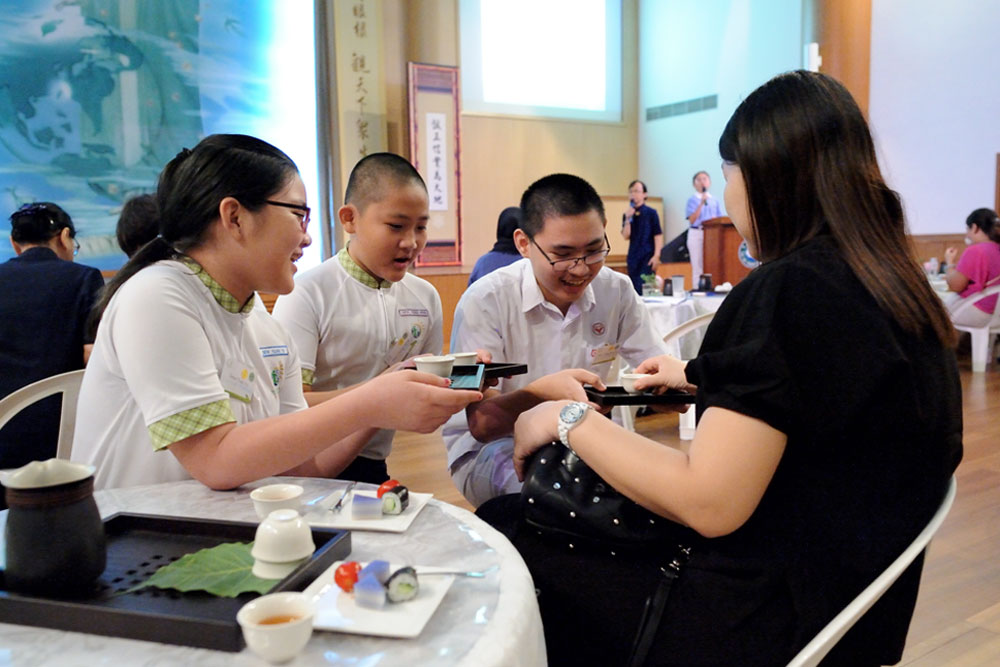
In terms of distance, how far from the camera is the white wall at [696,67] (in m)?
9.02

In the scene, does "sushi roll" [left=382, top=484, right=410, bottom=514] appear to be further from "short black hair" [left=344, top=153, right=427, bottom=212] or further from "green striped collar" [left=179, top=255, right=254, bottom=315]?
"short black hair" [left=344, top=153, right=427, bottom=212]

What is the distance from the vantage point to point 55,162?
20.0ft

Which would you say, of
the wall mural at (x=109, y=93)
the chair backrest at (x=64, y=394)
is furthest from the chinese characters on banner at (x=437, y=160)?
the chair backrest at (x=64, y=394)

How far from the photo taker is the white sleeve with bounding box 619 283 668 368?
7.47 feet

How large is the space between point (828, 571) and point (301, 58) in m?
7.40

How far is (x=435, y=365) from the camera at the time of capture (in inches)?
58.1

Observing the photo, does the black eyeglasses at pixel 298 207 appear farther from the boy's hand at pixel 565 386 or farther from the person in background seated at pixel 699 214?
the person in background seated at pixel 699 214

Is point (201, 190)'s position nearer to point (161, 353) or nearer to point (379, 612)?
point (161, 353)

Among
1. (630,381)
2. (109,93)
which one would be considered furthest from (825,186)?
(109,93)

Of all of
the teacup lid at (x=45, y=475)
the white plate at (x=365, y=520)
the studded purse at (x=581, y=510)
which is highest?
the teacup lid at (x=45, y=475)

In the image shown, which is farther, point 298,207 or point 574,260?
point 574,260

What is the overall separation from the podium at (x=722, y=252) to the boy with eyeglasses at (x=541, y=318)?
4.85 metres

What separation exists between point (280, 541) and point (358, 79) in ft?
23.0

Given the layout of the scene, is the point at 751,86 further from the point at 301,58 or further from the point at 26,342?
the point at 26,342
